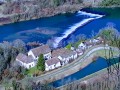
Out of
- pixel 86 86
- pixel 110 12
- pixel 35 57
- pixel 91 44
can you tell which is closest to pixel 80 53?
pixel 91 44

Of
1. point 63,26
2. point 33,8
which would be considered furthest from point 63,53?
point 33,8

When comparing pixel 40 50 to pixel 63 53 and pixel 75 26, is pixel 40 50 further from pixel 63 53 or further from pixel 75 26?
pixel 75 26

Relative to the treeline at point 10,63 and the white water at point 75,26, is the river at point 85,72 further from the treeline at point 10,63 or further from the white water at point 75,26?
the white water at point 75,26

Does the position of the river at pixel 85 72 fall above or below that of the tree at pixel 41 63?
below

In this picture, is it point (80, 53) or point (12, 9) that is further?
point (12, 9)

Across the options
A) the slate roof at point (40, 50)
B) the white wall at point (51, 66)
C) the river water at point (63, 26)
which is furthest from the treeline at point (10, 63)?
the river water at point (63, 26)

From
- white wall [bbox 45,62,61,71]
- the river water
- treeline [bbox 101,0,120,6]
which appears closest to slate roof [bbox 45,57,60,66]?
white wall [bbox 45,62,61,71]

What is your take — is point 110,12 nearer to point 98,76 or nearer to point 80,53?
point 80,53

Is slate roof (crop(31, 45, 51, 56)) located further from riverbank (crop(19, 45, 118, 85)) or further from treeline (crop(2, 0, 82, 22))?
treeline (crop(2, 0, 82, 22))
